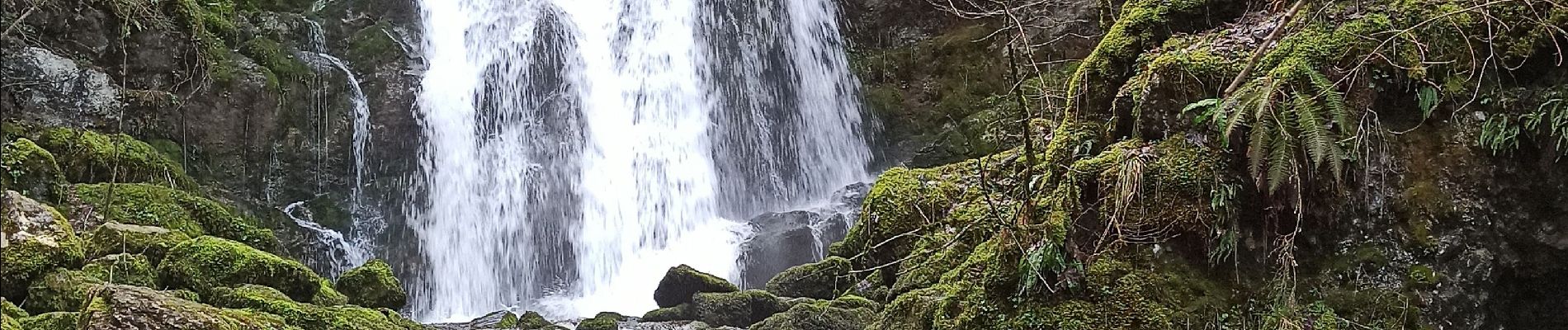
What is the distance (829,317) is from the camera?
6961mm

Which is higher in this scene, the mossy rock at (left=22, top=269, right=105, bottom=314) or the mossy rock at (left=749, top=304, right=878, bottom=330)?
the mossy rock at (left=22, top=269, right=105, bottom=314)

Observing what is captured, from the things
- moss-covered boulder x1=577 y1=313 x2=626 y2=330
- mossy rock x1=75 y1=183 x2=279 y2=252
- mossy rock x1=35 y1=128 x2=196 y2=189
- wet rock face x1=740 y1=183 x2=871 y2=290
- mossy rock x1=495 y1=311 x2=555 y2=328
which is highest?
Result: mossy rock x1=35 y1=128 x2=196 y2=189

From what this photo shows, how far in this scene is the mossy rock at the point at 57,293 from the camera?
5414 millimetres

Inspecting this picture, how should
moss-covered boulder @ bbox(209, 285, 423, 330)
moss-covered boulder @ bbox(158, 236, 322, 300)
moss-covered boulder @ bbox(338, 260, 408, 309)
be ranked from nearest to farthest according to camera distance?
1. moss-covered boulder @ bbox(209, 285, 423, 330)
2. moss-covered boulder @ bbox(158, 236, 322, 300)
3. moss-covered boulder @ bbox(338, 260, 408, 309)

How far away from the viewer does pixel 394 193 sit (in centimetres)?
1414

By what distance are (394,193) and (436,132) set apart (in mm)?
1076

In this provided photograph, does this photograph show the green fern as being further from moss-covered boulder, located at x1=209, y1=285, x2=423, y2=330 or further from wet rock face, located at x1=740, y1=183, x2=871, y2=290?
wet rock face, located at x1=740, y1=183, x2=871, y2=290

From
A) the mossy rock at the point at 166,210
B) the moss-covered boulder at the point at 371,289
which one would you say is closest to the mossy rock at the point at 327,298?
the moss-covered boulder at the point at 371,289

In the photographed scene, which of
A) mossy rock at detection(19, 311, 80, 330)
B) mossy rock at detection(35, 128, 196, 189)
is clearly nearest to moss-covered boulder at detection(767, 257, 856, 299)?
mossy rock at detection(19, 311, 80, 330)

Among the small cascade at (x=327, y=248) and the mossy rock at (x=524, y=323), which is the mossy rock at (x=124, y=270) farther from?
the small cascade at (x=327, y=248)

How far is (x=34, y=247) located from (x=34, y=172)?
2.81 m

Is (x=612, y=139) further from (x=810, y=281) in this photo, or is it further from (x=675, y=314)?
(x=810, y=281)

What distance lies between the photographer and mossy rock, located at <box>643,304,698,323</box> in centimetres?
931

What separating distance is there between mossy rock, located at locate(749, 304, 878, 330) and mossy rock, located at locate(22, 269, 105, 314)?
4135mm
